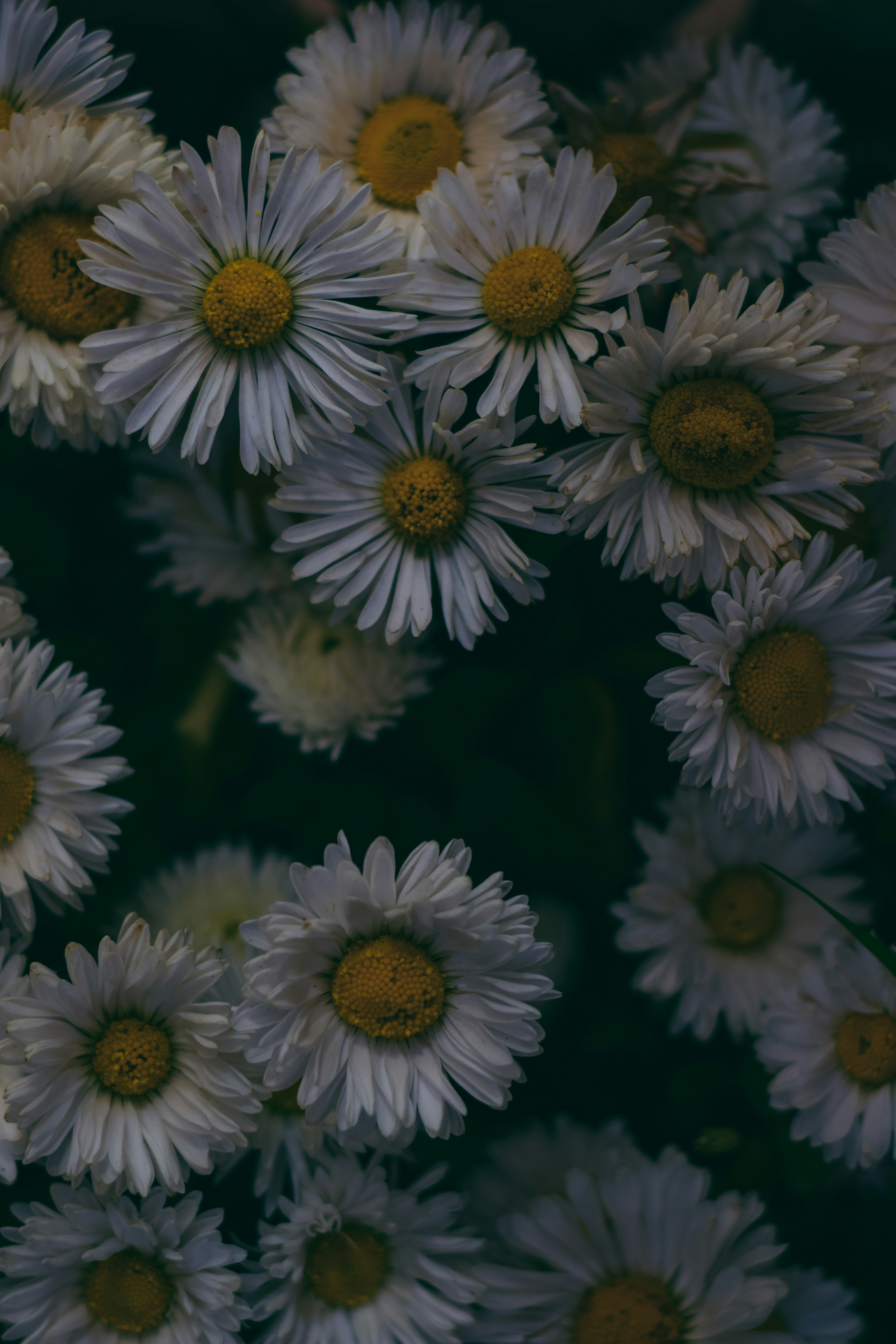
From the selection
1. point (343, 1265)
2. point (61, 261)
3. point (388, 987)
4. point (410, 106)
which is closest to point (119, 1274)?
point (343, 1265)

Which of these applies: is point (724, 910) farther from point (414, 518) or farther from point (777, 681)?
point (414, 518)

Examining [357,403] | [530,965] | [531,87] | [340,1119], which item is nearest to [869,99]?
[531,87]

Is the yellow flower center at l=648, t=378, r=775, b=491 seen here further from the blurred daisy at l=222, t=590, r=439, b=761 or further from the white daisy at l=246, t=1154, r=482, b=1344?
the white daisy at l=246, t=1154, r=482, b=1344

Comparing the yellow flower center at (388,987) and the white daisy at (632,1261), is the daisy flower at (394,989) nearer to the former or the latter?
the yellow flower center at (388,987)

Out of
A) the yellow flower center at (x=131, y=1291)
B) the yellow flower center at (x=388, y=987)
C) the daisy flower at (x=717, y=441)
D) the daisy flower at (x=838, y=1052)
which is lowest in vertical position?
the yellow flower center at (x=131, y=1291)

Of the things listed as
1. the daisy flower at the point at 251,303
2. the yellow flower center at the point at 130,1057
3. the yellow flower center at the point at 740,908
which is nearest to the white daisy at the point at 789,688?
the yellow flower center at the point at 740,908

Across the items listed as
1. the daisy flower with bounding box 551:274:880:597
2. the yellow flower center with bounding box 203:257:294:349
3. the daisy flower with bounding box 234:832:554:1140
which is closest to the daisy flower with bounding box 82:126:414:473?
the yellow flower center with bounding box 203:257:294:349
